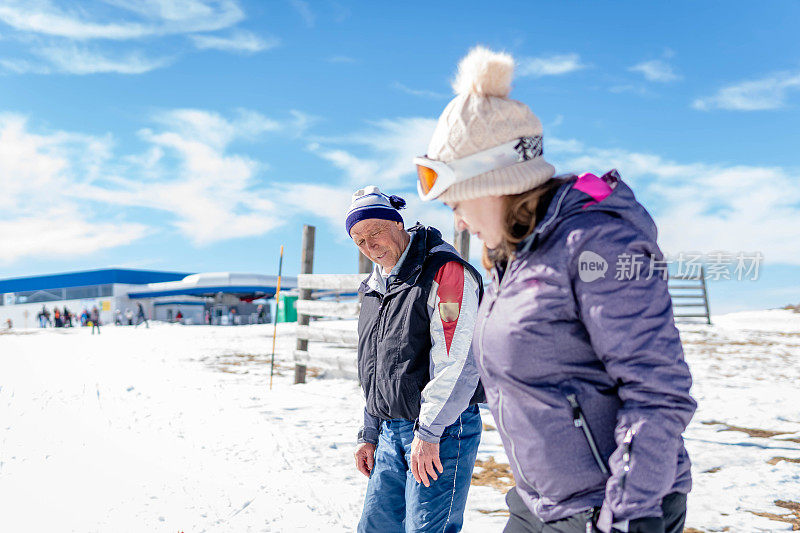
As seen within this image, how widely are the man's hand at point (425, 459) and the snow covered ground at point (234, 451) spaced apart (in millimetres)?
1766

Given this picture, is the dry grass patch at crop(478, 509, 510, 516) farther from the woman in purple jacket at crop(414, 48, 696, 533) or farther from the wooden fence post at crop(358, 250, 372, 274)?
the wooden fence post at crop(358, 250, 372, 274)

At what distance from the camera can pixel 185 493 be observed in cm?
442

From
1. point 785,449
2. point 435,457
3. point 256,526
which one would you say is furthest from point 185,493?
point 785,449

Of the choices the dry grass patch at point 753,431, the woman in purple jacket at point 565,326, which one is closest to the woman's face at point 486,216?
the woman in purple jacket at point 565,326

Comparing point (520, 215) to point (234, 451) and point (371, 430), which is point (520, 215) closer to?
point (371, 430)

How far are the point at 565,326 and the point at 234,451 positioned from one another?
5.08 m

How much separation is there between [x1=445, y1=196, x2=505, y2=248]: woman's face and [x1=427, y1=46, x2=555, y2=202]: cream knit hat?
0.03 metres

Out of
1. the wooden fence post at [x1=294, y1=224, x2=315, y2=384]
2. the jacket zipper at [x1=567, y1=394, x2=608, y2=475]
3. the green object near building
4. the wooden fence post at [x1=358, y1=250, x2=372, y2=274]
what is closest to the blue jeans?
the jacket zipper at [x1=567, y1=394, x2=608, y2=475]

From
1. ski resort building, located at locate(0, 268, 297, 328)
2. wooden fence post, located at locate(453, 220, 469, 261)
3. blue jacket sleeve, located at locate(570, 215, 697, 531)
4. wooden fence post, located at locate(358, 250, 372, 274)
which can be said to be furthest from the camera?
ski resort building, located at locate(0, 268, 297, 328)

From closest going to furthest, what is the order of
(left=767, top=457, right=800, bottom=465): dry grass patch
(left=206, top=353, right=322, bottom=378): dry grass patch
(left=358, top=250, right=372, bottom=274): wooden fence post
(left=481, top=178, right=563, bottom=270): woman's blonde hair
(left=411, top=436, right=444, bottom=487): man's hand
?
1. (left=481, top=178, right=563, bottom=270): woman's blonde hair
2. (left=411, top=436, right=444, bottom=487): man's hand
3. (left=767, top=457, right=800, bottom=465): dry grass patch
4. (left=358, top=250, right=372, bottom=274): wooden fence post
5. (left=206, top=353, right=322, bottom=378): dry grass patch

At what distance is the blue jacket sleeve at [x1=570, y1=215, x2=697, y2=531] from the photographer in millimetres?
1140

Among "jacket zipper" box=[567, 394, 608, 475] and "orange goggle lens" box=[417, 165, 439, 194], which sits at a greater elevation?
"orange goggle lens" box=[417, 165, 439, 194]

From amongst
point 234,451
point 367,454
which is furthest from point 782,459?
point 234,451

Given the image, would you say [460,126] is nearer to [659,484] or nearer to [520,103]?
[520,103]
